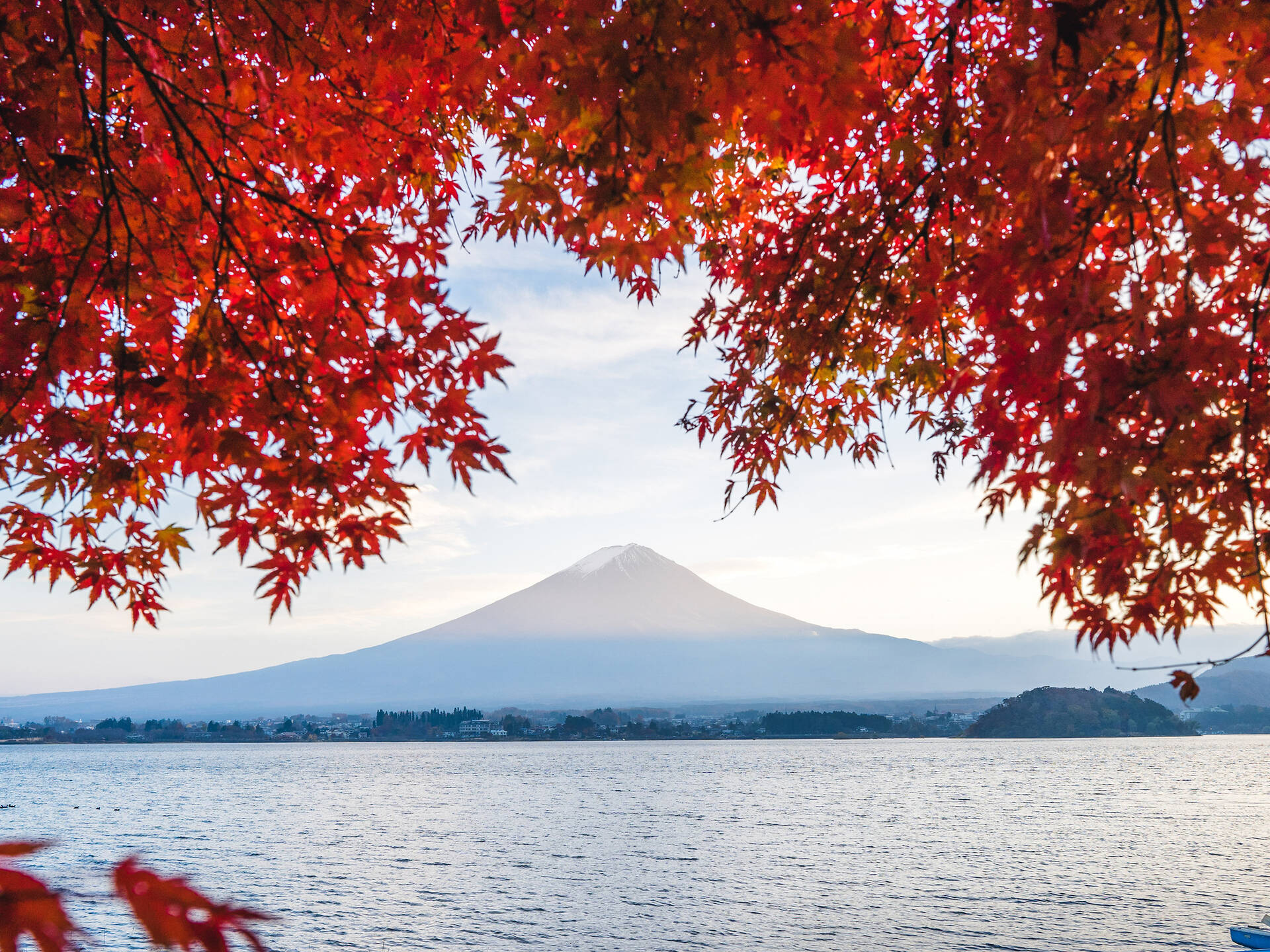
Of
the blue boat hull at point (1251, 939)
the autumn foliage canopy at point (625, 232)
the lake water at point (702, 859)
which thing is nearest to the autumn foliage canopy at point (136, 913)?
the lake water at point (702, 859)

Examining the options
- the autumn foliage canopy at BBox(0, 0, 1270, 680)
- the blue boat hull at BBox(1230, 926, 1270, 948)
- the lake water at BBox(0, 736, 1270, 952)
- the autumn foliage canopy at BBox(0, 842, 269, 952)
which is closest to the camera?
the autumn foliage canopy at BBox(0, 842, 269, 952)

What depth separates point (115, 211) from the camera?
423 cm

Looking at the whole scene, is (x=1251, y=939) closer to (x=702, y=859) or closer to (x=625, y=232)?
(x=625, y=232)

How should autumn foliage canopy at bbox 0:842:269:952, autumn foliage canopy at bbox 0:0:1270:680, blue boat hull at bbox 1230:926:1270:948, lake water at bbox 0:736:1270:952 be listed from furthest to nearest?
lake water at bbox 0:736:1270:952 < blue boat hull at bbox 1230:926:1270:948 < autumn foliage canopy at bbox 0:0:1270:680 < autumn foliage canopy at bbox 0:842:269:952

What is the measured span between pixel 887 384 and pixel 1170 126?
3.92 meters

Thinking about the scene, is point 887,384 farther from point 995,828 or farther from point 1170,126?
point 995,828

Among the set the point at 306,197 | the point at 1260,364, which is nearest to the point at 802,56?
the point at 1260,364

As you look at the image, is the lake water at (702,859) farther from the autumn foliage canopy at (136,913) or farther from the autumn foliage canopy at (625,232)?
the autumn foliage canopy at (625,232)

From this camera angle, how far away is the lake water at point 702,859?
105 feet

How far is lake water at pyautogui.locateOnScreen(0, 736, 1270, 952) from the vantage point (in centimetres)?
3203

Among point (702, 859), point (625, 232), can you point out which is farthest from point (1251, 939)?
point (702, 859)

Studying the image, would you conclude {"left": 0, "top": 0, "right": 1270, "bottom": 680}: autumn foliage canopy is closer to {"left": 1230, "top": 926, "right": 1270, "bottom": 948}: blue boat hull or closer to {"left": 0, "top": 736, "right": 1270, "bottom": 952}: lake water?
{"left": 0, "top": 736, "right": 1270, "bottom": 952}: lake water

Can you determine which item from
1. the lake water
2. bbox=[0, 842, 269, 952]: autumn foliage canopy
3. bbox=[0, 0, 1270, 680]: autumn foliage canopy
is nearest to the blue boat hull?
the lake water

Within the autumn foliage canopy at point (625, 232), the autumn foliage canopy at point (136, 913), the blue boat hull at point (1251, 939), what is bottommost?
the blue boat hull at point (1251, 939)
